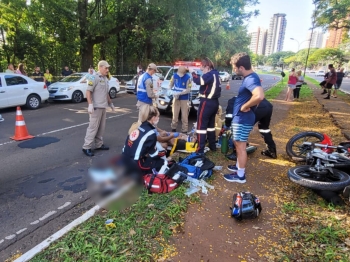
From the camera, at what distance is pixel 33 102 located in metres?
10.5

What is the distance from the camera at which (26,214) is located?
3197 millimetres

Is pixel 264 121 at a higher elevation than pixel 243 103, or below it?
below

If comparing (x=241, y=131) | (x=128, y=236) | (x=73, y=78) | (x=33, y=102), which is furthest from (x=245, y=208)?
(x=73, y=78)

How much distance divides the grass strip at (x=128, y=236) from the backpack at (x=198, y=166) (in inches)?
24.6

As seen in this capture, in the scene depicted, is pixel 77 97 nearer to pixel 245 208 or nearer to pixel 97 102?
pixel 97 102

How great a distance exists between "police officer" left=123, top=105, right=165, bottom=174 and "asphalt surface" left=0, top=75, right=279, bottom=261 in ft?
2.79

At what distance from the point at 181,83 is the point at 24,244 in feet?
15.8

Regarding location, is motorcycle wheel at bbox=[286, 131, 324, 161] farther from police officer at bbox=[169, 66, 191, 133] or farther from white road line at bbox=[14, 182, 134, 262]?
white road line at bbox=[14, 182, 134, 262]

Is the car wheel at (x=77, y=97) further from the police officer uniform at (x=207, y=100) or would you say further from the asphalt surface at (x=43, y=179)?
the police officer uniform at (x=207, y=100)

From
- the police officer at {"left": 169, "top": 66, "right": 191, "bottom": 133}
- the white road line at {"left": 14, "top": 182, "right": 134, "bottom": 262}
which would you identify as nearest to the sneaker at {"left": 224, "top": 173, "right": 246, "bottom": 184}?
the white road line at {"left": 14, "top": 182, "right": 134, "bottom": 262}

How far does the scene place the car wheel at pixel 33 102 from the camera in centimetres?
1031

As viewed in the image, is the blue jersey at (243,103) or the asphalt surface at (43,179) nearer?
the asphalt surface at (43,179)

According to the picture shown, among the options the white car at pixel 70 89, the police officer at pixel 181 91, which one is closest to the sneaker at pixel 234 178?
the police officer at pixel 181 91

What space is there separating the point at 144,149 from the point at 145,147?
32mm
